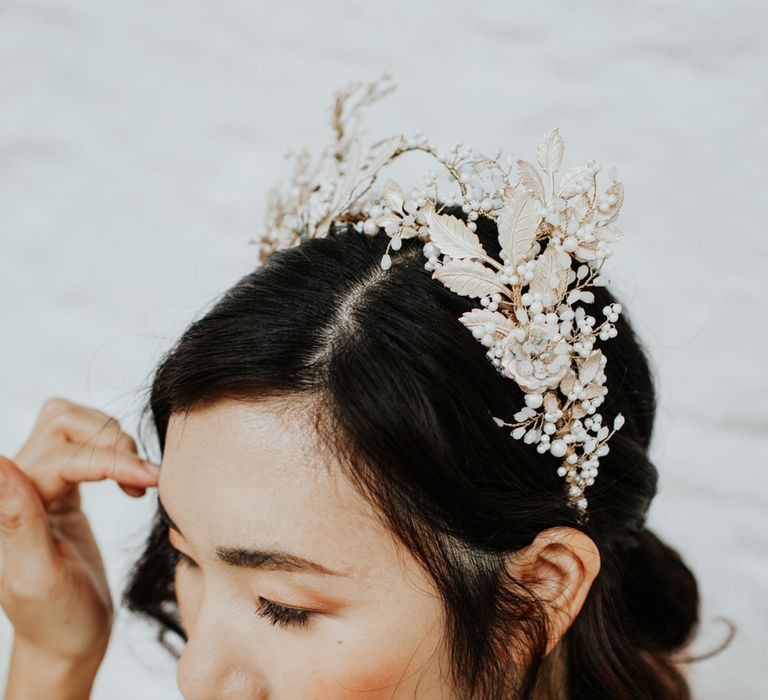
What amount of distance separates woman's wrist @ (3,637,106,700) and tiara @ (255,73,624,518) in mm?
697

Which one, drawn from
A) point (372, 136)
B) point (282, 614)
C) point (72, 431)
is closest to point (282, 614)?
point (282, 614)

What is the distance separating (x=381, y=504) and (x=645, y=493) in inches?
13.0

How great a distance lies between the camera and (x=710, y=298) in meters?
1.41

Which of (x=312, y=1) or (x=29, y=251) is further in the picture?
(x=29, y=251)

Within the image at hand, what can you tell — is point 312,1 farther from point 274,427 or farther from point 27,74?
point 274,427

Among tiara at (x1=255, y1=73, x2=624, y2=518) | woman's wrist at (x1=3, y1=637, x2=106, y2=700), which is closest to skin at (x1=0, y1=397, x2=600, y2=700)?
tiara at (x1=255, y1=73, x2=624, y2=518)

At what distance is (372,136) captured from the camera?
149 cm

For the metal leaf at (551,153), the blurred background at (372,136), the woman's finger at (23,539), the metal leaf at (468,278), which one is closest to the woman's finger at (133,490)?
the woman's finger at (23,539)

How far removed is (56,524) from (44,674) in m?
0.19

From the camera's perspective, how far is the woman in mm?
820

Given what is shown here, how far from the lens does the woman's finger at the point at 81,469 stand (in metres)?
1.09

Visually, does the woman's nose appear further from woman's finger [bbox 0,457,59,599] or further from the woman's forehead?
woman's finger [bbox 0,457,59,599]

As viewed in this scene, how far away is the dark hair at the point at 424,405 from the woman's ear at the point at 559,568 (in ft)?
0.04

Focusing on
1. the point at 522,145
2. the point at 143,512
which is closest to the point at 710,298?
the point at 522,145
